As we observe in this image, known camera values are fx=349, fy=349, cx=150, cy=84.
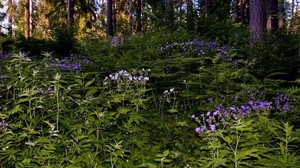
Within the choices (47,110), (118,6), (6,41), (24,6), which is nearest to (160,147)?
(47,110)

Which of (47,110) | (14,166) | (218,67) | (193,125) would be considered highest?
(218,67)

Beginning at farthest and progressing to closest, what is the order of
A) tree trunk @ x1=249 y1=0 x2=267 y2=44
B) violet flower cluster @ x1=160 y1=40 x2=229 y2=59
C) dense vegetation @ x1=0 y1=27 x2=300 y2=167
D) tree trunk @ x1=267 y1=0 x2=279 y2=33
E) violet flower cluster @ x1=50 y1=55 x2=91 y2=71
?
tree trunk @ x1=267 y1=0 x2=279 y2=33, tree trunk @ x1=249 y1=0 x2=267 y2=44, violet flower cluster @ x1=160 y1=40 x2=229 y2=59, violet flower cluster @ x1=50 y1=55 x2=91 y2=71, dense vegetation @ x1=0 y1=27 x2=300 y2=167

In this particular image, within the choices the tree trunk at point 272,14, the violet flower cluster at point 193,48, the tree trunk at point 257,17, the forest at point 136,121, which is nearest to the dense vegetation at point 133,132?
the forest at point 136,121

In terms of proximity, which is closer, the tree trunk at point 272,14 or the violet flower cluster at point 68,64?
the violet flower cluster at point 68,64

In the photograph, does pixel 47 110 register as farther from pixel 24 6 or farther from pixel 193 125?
pixel 24 6

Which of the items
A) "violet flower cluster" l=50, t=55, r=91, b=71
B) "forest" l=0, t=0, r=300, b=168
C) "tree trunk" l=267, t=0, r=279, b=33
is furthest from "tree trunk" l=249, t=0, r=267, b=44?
"tree trunk" l=267, t=0, r=279, b=33

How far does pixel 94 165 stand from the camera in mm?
3061

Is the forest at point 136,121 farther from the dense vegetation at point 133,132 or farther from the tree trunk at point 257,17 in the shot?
the tree trunk at point 257,17

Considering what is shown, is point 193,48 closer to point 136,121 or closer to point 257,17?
point 257,17

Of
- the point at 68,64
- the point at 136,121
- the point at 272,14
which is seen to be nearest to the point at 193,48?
the point at 68,64

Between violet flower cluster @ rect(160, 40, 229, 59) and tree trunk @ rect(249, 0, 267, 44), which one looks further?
tree trunk @ rect(249, 0, 267, 44)

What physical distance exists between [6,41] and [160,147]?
38.5 feet

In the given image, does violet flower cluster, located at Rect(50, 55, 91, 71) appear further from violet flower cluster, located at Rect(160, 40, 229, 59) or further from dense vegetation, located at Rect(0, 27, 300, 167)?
violet flower cluster, located at Rect(160, 40, 229, 59)

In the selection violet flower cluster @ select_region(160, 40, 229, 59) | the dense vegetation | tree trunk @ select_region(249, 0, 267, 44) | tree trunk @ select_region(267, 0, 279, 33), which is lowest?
the dense vegetation
